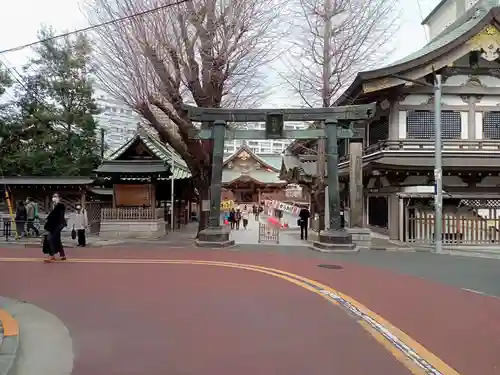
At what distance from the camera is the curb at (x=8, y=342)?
4332 millimetres

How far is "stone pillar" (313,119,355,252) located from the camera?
15.2 meters

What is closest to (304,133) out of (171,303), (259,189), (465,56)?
(465,56)

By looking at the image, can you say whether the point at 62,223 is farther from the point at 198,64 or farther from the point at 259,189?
the point at 259,189

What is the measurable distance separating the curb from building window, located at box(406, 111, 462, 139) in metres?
17.9

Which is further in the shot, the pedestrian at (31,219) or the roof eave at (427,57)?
the pedestrian at (31,219)

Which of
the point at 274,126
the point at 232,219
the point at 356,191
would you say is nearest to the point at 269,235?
the point at 356,191

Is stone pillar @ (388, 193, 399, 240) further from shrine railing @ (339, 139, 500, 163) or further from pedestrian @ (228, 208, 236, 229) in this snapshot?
pedestrian @ (228, 208, 236, 229)

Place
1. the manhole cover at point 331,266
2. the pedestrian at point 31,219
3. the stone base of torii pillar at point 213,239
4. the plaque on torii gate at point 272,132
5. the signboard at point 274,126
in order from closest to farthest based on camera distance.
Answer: the manhole cover at point 331,266
the stone base of torii pillar at point 213,239
the plaque on torii gate at point 272,132
the signboard at point 274,126
the pedestrian at point 31,219

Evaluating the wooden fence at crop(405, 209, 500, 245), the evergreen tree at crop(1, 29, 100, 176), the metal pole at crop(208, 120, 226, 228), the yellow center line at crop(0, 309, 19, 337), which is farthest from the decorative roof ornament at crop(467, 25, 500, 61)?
the evergreen tree at crop(1, 29, 100, 176)

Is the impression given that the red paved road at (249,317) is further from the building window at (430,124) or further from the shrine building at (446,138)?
the building window at (430,124)

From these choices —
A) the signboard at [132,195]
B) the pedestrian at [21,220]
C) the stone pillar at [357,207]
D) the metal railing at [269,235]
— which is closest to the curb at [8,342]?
the stone pillar at [357,207]

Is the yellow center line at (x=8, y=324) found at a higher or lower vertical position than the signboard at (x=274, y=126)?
lower


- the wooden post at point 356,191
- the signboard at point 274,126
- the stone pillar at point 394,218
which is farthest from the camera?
the stone pillar at point 394,218

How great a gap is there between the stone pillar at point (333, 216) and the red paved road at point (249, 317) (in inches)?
174
